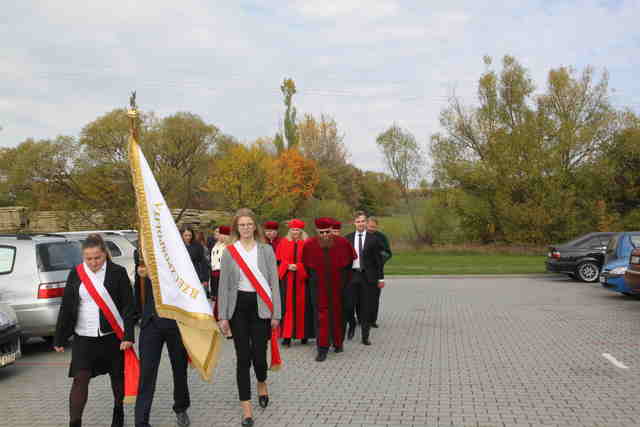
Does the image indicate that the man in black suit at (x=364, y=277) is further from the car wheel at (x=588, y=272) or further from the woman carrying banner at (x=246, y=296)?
the car wheel at (x=588, y=272)

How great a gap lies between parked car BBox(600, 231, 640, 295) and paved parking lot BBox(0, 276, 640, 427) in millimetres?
3307

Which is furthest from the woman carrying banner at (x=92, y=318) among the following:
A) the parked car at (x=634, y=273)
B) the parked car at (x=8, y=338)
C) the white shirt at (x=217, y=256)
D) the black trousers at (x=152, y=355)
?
the parked car at (x=634, y=273)

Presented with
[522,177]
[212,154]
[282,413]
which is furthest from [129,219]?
[282,413]

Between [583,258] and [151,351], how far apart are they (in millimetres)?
17346

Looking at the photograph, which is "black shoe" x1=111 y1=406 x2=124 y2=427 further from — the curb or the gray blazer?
the curb

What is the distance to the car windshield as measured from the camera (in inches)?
369

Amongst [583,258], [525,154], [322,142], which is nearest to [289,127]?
[322,142]

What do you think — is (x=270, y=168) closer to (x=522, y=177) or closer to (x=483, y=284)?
(x=522, y=177)

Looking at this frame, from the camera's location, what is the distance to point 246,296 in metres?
5.51

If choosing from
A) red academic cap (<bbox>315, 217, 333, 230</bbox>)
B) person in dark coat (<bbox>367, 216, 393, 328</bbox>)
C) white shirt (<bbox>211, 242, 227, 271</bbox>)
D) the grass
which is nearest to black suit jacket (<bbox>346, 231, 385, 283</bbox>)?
person in dark coat (<bbox>367, 216, 393, 328</bbox>)

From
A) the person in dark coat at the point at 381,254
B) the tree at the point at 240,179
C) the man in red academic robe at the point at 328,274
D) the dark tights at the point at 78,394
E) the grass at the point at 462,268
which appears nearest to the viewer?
the dark tights at the point at 78,394

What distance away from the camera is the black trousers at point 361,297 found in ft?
30.8

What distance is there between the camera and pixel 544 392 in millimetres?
6371

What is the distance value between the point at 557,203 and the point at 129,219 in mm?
25148
